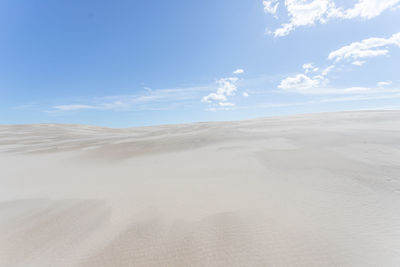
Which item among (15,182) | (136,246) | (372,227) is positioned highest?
(15,182)

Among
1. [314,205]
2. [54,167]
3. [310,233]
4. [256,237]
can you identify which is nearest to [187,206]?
[256,237]

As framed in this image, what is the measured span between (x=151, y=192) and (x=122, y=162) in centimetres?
312

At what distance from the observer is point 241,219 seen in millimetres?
2621

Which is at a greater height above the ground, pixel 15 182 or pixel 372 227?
pixel 15 182

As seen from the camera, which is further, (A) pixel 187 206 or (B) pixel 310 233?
(A) pixel 187 206

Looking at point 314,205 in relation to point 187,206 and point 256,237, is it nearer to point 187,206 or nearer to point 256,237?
point 256,237

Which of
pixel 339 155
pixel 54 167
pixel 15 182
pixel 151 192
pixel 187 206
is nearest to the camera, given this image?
pixel 187 206

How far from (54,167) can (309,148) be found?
940cm

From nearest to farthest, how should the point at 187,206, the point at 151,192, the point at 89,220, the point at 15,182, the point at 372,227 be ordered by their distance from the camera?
1. the point at 372,227
2. the point at 89,220
3. the point at 187,206
4. the point at 151,192
5. the point at 15,182

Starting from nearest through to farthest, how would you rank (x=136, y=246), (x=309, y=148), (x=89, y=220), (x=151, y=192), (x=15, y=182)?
(x=136, y=246) → (x=89, y=220) → (x=151, y=192) → (x=15, y=182) → (x=309, y=148)

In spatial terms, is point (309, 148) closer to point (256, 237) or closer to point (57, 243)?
point (256, 237)

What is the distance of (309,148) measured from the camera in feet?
21.0

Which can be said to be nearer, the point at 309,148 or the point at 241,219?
the point at 241,219

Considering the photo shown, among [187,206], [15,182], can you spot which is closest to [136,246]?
[187,206]
